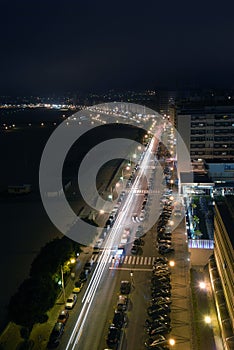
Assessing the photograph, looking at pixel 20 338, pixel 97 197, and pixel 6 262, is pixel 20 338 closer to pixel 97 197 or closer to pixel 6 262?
pixel 6 262

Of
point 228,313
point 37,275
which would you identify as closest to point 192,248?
point 228,313

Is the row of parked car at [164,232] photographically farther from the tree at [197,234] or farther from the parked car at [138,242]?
the tree at [197,234]

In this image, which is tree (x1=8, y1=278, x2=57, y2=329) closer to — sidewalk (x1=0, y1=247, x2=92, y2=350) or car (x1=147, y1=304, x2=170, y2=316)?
sidewalk (x1=0, y1=247, x2=92, y2=350)

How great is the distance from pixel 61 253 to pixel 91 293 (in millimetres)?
1017

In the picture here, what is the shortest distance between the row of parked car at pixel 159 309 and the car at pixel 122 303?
439 millimetres

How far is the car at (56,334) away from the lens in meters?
5.46

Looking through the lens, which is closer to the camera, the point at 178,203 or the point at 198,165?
the point at 178,203

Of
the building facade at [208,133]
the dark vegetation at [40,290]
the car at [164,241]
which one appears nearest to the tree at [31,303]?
the dark vegetation at [40,290]

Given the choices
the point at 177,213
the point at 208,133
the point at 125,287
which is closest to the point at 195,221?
the point at 177,213

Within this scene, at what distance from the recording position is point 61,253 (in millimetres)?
7156

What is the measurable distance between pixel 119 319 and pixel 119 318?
2cm

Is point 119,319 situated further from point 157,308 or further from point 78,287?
point 78,287

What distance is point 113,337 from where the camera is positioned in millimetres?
5547

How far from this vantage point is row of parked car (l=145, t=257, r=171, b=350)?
5.50 meters
